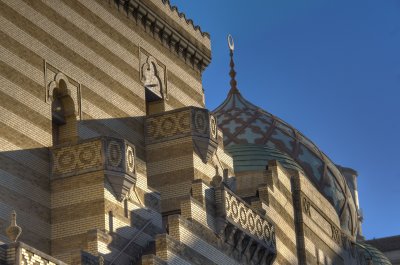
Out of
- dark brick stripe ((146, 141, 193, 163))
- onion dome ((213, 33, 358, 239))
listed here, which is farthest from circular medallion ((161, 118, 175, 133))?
onion dome ((213, 33, 358, 239))

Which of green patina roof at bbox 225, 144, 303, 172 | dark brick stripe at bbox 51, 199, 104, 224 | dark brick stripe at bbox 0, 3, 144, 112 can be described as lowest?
dark brick stripe at bbox 51, 199, 104, 224

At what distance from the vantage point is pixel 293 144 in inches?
1923

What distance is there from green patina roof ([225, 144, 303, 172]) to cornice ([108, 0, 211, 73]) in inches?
180

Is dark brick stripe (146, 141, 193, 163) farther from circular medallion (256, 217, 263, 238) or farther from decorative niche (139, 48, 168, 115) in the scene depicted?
circular medallion (256, 217, 263, 238)

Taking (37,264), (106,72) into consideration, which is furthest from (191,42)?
(37,264)

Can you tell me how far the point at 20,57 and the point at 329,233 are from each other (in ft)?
46.4

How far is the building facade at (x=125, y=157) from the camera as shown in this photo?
2970cm

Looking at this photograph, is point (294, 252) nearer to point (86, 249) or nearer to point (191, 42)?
point (191, 42)

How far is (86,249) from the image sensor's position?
2855cm

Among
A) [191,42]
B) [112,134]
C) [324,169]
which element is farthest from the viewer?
[324,169]

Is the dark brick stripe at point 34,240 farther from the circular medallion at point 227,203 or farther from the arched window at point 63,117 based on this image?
the circular medallion at point 227,203

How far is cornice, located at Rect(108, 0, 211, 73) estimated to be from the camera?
35719 mm

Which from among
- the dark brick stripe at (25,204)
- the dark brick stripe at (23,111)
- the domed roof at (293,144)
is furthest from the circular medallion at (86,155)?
the domed roof at (293,144)

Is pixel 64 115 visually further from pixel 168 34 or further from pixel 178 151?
pixel 168 34
